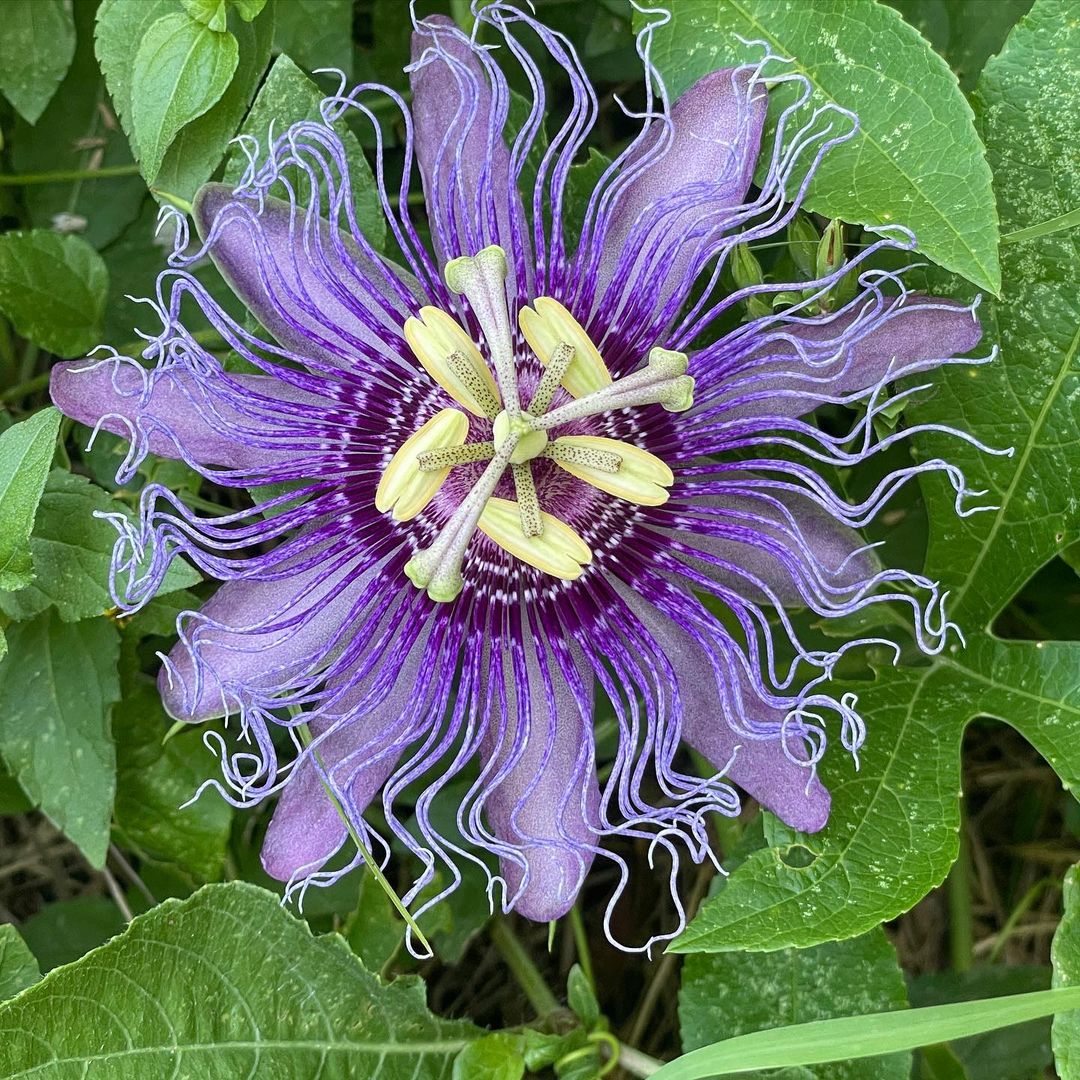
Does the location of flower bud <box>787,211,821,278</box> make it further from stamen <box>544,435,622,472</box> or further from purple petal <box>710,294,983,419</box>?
stamen <box>544,435,622,472</box>

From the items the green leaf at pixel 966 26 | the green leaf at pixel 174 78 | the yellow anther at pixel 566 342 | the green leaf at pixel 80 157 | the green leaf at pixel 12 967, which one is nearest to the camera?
the yellow anther at pixel 566 342

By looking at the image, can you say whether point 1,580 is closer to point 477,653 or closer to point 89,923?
point 477,653

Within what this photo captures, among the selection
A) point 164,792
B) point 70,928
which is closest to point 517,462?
point 164,792

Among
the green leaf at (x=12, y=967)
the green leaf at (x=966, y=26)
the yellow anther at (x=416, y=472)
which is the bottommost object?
the green leaf at (x=12, y=967)

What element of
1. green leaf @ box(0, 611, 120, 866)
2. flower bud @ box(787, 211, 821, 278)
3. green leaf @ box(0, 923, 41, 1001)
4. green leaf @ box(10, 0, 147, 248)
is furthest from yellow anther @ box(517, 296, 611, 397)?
green leaf @ box(0, 923, 41, 1001)

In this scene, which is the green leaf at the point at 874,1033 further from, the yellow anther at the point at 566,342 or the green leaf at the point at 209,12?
the green leaf at the point at 209,12

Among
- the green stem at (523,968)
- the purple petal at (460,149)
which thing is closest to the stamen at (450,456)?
the purple petal at (460,149)

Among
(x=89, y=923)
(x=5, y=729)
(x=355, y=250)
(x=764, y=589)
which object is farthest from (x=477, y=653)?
(x=89, y=923)
